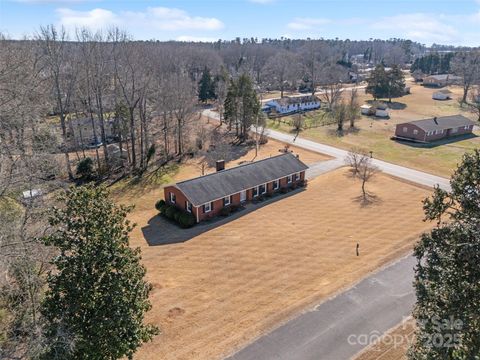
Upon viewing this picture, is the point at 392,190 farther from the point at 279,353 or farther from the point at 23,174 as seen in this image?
the point at 23,174

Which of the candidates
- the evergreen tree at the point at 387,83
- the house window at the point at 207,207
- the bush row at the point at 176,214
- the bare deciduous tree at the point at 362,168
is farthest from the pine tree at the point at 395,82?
the bush row at the point at 176,214

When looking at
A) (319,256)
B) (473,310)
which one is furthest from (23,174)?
(473,310)

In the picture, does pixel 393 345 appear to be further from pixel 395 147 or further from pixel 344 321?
pixel 395 147

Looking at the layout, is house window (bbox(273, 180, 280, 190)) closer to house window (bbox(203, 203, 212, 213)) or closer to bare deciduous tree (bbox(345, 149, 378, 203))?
house window (bbox(203, 203, 212, 213))

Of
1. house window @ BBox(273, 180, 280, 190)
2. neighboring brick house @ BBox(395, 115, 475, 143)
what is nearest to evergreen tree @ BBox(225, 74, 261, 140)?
house window @ BBox(273, 180, 280, 190)

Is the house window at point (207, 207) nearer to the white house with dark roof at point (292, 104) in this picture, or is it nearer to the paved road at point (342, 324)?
the paved road at point (342, 324)

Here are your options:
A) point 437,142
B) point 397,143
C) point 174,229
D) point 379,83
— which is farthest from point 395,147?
point 379,83

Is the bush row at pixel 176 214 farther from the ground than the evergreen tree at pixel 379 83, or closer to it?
closer to it
